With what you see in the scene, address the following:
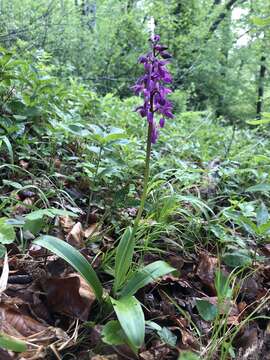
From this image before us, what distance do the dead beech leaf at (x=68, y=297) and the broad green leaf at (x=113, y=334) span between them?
0.14 meters

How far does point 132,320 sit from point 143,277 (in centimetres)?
22

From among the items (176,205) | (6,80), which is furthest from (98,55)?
(176,205)

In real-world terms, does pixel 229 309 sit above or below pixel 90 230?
below

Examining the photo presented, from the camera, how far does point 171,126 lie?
14.0 feet

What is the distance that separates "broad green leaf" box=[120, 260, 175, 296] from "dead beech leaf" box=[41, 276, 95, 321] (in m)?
0.13

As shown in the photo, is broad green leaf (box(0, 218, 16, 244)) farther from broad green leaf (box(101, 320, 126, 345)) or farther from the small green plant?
broad green leaf (box(101, 320, 126, 345))

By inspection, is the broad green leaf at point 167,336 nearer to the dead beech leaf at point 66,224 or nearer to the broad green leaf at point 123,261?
the broad green leaf at point 123,261

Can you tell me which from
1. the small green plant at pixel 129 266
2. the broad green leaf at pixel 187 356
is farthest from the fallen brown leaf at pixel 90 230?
the broad green leaf at pixel 187 356

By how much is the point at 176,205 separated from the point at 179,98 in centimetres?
516

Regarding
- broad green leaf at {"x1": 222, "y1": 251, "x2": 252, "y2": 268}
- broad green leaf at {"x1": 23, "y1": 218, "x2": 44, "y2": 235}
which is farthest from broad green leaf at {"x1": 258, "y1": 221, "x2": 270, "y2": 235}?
broad green leaf at {"x1": 23, "y1": 218, "x2": 44, "y2": 235}

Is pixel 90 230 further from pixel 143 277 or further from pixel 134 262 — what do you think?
pixel 143 277

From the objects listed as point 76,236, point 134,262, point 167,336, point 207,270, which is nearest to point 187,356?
point 167,336

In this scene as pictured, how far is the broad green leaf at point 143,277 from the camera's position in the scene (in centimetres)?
127

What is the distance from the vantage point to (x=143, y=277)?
1294 millimetres
